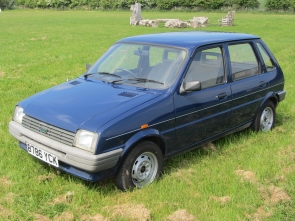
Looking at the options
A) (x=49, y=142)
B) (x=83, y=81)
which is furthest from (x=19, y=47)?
(x=49, y=142)

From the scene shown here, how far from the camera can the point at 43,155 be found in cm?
407

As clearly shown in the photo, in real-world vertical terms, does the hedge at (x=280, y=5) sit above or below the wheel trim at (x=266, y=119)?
above

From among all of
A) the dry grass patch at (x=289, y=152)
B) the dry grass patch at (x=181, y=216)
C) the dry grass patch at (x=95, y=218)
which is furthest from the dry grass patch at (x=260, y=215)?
the dry grass patch at (x=289, y=152)

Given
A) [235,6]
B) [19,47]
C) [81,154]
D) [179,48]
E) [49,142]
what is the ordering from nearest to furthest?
[81,154] < [49,142] < [179,48] < [19,47] < [235,6]

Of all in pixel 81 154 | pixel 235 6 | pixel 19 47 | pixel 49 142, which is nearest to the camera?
pixel 81 154

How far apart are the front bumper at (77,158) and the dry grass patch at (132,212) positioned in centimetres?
43

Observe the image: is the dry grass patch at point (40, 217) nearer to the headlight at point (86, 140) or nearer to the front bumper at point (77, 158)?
the front bumper at point (77, 158)

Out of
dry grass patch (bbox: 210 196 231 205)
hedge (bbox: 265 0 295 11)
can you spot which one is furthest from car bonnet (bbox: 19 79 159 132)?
hedge (bbox: 265 0 295 11)

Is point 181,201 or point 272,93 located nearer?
point 181,201

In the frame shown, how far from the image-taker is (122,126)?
3.83 m

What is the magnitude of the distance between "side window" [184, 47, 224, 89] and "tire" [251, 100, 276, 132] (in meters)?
1.29

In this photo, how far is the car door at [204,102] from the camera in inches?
179

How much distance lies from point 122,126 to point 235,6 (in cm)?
6721

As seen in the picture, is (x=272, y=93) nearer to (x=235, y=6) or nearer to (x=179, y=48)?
(x=179, y=48)
